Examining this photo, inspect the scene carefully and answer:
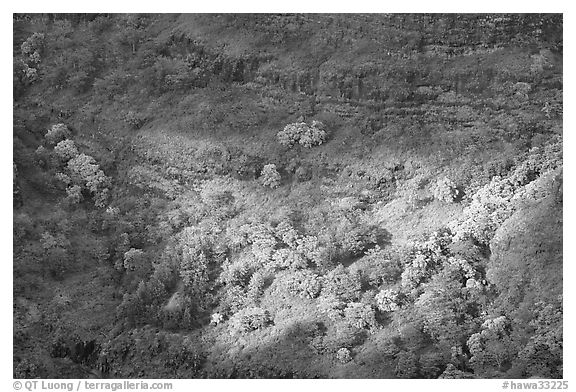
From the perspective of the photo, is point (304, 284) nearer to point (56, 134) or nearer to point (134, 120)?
point (134, 120)

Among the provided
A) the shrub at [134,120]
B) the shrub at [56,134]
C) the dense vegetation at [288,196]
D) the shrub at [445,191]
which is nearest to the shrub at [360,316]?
the dense vegetation at [288,196]

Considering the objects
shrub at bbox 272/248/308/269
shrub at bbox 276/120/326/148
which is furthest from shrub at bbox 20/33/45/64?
shrub at bbox 272/248/308/269

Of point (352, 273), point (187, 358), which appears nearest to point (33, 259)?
point (187, 358)

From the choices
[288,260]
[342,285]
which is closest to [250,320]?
[288,260]

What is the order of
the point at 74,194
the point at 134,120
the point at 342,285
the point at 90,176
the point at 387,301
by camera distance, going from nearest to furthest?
the point at 387,301, the point at 342,285, the point at 74,194, the point at 90,176, the point at 134,120

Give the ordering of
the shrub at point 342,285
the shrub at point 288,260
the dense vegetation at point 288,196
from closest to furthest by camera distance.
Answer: the dense vegetation at point 288,196
the shrub at point 342,285
the shrub at point 288,260

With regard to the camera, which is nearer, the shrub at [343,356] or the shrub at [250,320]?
the shrub at [343,356]

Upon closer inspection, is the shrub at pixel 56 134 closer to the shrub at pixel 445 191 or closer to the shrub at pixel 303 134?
the shrub at pixel 303 134
